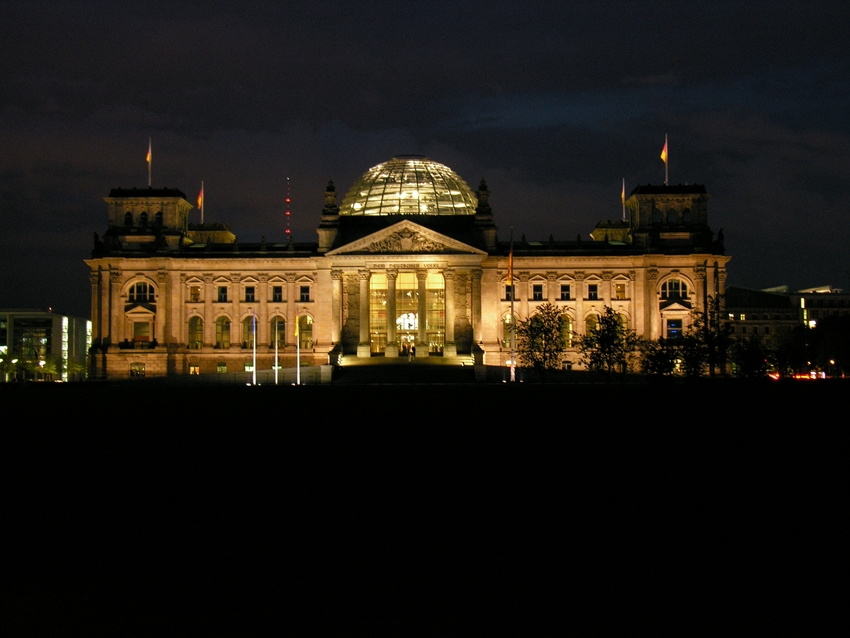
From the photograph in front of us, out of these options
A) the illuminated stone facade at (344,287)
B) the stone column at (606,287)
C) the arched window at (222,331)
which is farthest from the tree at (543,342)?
the arched window at (222,331)

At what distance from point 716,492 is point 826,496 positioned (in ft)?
6.25

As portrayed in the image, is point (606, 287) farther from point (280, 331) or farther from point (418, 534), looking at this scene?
point (418, 534)

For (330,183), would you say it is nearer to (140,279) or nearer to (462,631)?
(140,279)

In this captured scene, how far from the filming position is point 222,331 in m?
119

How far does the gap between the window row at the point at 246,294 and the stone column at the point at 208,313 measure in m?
0.65

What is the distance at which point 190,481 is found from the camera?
19.5 m

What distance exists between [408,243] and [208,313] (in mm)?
26548

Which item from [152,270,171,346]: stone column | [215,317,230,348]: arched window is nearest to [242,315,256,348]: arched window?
[215,317,230,348]: arched window

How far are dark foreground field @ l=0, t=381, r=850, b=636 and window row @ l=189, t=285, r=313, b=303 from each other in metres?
89.8

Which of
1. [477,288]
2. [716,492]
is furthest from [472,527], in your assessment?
[477,288]

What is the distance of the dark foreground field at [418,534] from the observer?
10.9 m

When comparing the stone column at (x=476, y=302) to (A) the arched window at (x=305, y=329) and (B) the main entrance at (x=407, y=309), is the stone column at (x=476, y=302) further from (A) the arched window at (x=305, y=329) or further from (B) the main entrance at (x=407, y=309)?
(A) the arched window at (x=305, y=329)

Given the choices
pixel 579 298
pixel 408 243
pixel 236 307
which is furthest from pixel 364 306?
pixel 579 298

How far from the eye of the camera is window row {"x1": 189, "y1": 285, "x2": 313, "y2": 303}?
118500 mm
